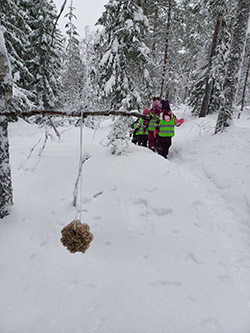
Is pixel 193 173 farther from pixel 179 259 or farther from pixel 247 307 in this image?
pixel 247 307

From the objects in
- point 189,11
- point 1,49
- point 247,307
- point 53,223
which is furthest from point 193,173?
point 189,11

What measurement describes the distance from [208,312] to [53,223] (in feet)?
8.96

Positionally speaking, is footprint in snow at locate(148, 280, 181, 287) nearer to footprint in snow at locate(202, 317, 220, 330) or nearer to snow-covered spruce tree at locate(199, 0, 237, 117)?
footprint in snow at locate(202, 317, 220, 330)

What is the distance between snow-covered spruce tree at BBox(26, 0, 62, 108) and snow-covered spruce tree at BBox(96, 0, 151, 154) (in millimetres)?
6505

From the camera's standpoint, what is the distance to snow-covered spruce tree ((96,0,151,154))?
7.74 m

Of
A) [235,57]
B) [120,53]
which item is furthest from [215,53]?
[120,53]

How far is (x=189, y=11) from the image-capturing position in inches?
481

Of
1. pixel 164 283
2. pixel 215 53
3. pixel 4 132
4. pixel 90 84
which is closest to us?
pixel 164 283

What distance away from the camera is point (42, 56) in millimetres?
14289

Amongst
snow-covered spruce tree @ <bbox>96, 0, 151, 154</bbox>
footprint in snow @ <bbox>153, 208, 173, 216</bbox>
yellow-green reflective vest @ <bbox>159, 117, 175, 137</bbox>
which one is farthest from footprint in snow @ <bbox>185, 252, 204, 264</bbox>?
snow-covered spruce tree @ <bbox>96, 0, 151, 154</bbox>

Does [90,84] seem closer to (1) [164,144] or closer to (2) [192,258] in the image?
(1) [164,144]

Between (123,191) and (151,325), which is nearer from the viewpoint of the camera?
(151,325)

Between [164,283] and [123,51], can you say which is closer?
[164,283]

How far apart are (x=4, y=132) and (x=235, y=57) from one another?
825 cm
